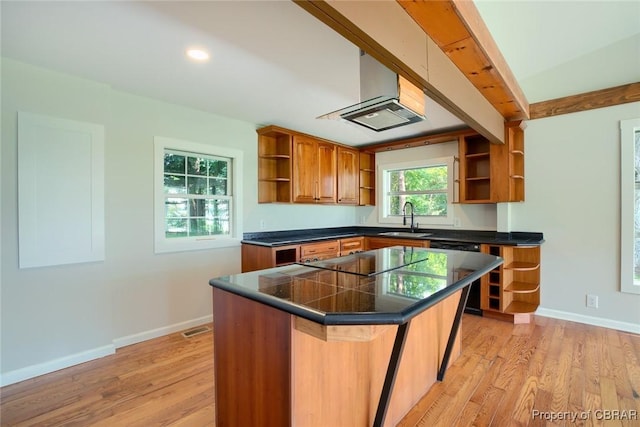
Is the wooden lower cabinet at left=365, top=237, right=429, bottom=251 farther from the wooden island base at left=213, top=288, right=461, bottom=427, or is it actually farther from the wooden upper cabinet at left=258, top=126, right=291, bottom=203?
the wooden island base at left=213, top=288, right=461, bottom=427

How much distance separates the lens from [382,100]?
1786 millimetres

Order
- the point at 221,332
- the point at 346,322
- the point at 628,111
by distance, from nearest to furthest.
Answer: the point at 346,322, the point at 221,332, the point at 628,111

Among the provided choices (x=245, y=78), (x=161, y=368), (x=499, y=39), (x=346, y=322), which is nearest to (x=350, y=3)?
(x=346, y=322)

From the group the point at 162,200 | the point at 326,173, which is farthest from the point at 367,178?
the point at 162,200

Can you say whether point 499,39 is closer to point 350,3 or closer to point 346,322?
point 350,3

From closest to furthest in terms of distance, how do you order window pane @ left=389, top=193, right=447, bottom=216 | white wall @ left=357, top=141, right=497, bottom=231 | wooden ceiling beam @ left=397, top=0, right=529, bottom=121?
wooden ceiling beam @ left=397, top=0, right=529, bottom=121
white wall @ left=357, top=141, right=497, bottom=231
window pane @ left=389, top=193, right=447, bottom=216

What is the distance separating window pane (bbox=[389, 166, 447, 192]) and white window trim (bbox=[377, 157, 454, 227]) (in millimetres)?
99

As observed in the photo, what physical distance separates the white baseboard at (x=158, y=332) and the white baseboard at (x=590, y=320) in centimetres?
389

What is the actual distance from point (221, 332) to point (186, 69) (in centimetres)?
198

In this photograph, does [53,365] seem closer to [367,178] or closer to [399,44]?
[399,44]

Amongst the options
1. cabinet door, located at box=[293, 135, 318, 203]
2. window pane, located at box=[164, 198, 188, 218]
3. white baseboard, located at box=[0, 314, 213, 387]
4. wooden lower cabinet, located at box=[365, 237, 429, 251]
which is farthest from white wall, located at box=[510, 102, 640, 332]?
white baseboard, located at box=[0, 314, 213, 387]

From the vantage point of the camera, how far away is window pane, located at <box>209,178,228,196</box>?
3504 mm

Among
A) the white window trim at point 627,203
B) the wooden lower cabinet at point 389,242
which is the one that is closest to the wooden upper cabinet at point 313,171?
the wooden lower cabinet at point 389,242

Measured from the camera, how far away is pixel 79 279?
8.13 feet
